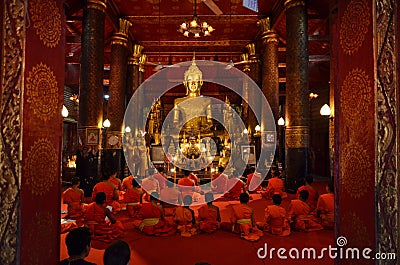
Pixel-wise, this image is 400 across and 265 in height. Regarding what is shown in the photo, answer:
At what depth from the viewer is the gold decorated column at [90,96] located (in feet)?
28.9

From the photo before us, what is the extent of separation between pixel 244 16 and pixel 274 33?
1.52m

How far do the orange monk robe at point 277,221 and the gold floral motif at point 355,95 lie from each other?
3.24 metres

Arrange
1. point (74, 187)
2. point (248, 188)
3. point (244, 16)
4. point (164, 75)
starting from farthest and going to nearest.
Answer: point (164, 75)
point (244, 16)
point (248, 188)
point (74, 187)

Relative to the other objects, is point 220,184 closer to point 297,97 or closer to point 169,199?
point 169,199

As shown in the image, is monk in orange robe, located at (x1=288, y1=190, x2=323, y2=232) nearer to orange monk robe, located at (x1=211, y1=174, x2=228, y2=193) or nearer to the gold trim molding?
the gold trim molding

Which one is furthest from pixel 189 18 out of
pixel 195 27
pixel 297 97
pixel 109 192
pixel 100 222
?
pixel 100 222

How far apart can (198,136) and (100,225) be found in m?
9.10

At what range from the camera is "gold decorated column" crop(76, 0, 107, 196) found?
880 centimetres

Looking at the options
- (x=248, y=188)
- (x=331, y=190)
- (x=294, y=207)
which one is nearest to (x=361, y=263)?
(x=294, y=207)

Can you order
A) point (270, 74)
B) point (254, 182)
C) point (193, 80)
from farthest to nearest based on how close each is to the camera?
point (193, 80) → point (270, 74) → point (254, 182)

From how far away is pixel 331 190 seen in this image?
20.3ft

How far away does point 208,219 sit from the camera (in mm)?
5785

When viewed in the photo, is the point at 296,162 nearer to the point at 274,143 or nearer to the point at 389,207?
the point at 274,143

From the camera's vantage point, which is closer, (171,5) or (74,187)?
(74,187)
